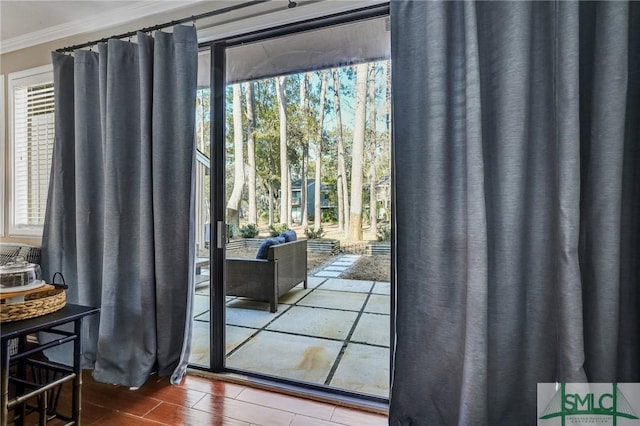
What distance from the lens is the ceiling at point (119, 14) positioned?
198 cm

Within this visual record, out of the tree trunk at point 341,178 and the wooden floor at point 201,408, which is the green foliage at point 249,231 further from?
the wooden floor at point 201,408

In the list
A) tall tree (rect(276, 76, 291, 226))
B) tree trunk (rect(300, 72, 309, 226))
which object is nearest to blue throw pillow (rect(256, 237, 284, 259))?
tall tree (rect(276, 76, 291, 226))

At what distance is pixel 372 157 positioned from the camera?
7.01ft

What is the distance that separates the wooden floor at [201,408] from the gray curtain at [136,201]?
10 cm

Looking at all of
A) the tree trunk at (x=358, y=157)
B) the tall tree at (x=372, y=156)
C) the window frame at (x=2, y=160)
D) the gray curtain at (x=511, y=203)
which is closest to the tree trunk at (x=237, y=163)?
the tree trunk at (x=358, y=157)

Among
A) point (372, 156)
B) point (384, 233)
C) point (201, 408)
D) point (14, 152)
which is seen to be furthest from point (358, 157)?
point (14, 152)

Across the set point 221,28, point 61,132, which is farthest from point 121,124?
point 221,28

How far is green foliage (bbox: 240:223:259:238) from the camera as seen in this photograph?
2.40 m

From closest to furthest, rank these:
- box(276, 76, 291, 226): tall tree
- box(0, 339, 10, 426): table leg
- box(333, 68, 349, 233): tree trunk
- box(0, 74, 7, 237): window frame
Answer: box(0, 339, 10, 426): table leg, box(333, 68, 349, 233): tree trunk, box(276, 76, 291, 226): tall tree, box(0, 74, 7, 237): window frame

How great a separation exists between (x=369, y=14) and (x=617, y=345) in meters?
2.05

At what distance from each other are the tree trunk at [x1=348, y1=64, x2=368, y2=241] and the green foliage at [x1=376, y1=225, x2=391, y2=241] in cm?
14

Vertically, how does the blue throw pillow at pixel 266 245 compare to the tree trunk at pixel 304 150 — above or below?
below

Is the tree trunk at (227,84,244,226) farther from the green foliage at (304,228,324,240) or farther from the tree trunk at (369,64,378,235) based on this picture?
the tree trunk at (369,64,378,235)

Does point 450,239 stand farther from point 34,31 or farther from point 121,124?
point 34,31
